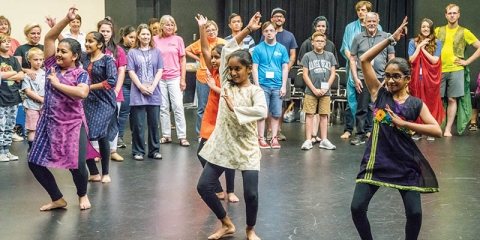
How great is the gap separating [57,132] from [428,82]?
533 centimetres

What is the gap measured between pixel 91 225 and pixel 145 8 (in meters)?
8.01

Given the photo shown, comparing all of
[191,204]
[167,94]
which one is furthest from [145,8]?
[191,204]

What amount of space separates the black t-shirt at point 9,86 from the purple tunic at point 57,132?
244 centimetres

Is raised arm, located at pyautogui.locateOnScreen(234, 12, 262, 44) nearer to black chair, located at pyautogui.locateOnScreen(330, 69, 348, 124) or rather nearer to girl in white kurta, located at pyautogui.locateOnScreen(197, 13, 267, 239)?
girl in white kurta, located at pyautogui.locateOnScreen(197, 13, 267, 239)

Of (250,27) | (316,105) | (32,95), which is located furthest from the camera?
(316,105)

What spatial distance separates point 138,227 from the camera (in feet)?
15.0

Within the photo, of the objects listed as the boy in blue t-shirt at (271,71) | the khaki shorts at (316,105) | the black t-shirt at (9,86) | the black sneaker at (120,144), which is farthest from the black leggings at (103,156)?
the khaki shorts at (316,105)

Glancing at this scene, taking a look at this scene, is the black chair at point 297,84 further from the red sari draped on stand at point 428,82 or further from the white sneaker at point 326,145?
the white sneaker at point 326,145

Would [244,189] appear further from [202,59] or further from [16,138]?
[16,138]

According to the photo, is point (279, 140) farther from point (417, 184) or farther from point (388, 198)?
point (417, 184)

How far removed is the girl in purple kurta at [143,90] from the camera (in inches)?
281

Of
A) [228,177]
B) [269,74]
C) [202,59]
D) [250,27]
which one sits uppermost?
[250,27]

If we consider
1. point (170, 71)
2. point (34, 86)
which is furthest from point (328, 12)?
point (34, 86)

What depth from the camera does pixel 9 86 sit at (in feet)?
23.2
